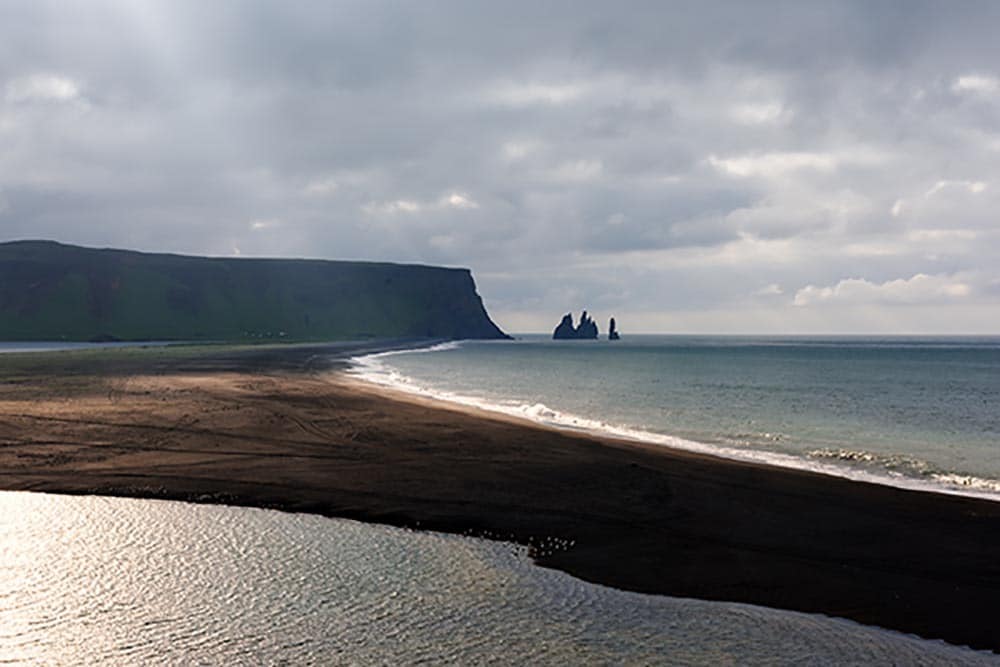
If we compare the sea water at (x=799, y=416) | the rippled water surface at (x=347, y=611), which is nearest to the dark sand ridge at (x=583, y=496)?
the rippled water surface at (x=347, y=611)

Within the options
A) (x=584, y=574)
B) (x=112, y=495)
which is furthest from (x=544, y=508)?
(x=112, y=495)

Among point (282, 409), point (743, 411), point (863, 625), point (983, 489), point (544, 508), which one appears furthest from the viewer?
point (743, 411)

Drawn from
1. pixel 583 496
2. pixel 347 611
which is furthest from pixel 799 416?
pixel 347 611

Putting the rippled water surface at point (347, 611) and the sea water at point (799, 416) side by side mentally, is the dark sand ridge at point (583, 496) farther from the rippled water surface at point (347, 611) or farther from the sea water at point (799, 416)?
the sea water at point (799, 416)

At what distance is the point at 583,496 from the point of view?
758 inches

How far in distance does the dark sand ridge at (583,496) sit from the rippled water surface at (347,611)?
1.03m

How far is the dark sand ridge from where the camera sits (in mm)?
12930

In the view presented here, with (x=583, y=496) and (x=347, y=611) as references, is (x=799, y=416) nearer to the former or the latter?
(x=583, y=496)

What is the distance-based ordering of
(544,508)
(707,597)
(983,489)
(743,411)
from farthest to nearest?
(743,411)
(983,489)
(544,508)
(707,597)

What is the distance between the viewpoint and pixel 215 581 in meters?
12.7

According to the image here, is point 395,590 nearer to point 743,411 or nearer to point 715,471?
point 715,471

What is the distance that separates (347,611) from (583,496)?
30.0ft

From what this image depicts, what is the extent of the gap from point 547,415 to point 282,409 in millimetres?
14760

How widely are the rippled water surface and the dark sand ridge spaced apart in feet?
3.39
